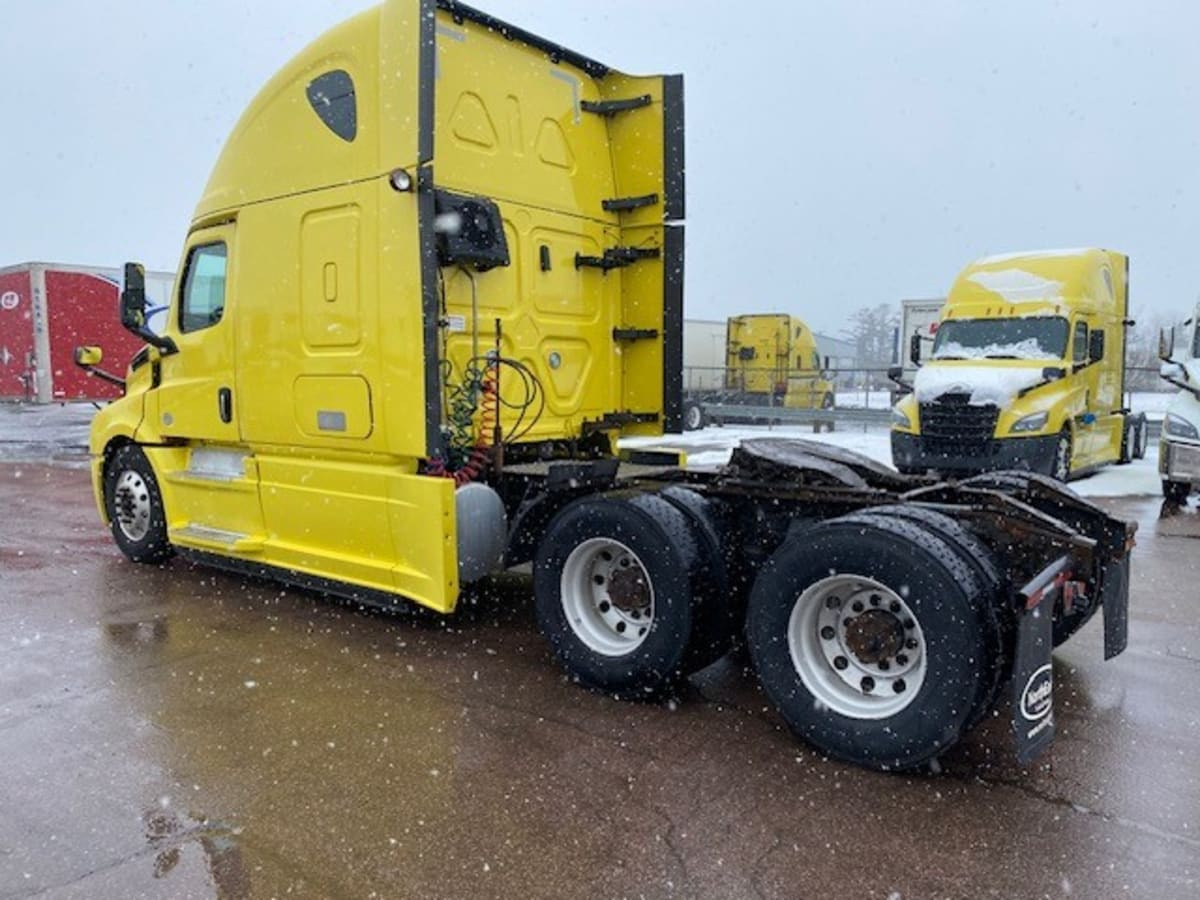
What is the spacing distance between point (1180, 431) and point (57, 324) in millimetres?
25159

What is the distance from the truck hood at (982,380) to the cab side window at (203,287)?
8780 millimetres

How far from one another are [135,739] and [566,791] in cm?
193

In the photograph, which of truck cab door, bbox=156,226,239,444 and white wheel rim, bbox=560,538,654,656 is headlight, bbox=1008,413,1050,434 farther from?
truck cab door, bbox=156,226,239,444

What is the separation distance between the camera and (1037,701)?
11.2 feet

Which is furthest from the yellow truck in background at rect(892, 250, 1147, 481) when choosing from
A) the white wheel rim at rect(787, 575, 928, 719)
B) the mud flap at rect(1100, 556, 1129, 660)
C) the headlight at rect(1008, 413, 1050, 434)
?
the white wheel rim at rect(787, 575, 928, 719)

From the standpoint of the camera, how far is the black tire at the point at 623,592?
4223 mm

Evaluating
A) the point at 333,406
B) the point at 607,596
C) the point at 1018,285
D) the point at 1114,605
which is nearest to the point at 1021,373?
the point at 1018,285

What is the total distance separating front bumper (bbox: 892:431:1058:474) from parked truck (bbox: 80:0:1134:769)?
6.40 m

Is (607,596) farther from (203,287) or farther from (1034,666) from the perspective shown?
(203,287)

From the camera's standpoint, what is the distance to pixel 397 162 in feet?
16.1

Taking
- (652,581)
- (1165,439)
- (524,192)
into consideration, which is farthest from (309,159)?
(1165,439)

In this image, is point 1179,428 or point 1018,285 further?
point 1018,285

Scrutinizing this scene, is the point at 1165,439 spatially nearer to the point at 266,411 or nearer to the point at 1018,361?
the point at 1018,361

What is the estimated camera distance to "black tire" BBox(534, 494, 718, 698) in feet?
13.9
